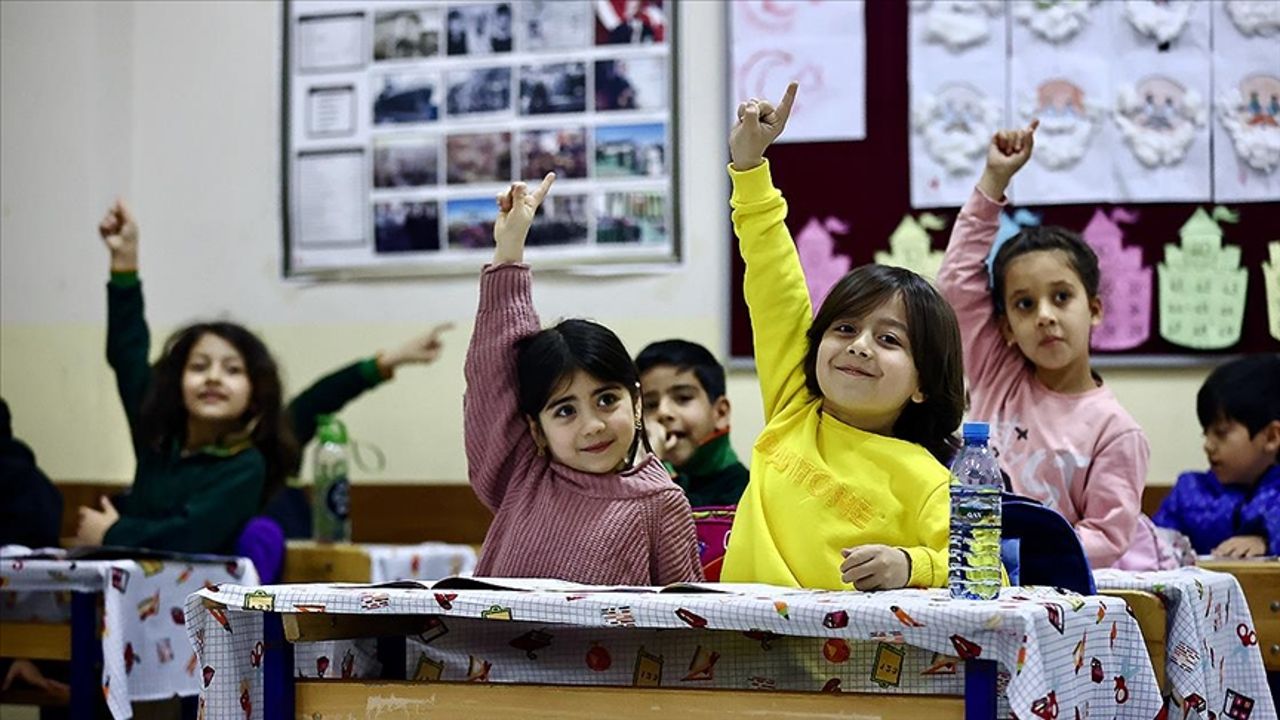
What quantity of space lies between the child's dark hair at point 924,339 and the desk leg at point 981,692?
1.84 feet

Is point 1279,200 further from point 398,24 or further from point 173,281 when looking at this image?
point 173,281

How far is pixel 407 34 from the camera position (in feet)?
15.4

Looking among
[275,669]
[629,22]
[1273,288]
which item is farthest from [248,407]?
[1273,288]

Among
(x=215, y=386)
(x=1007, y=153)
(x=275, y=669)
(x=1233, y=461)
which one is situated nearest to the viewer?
(x=275, y=669)

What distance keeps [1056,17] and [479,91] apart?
1555mm

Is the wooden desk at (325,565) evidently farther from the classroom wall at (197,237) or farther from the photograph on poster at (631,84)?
the photograph on poster at (631,84)

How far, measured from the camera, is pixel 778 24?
433 cm

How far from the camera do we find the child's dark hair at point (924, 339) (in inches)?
83.9

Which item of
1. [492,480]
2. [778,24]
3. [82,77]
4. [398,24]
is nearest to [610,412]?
[492,480]

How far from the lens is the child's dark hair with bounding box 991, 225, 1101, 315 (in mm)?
2885

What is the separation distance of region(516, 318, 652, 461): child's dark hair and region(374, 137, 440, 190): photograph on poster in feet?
7.75

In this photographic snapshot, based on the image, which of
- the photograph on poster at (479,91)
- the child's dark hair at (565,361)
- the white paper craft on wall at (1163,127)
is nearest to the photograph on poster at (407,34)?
the photograph on poster at (479,91)

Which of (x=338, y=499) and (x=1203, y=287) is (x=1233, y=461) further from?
(x=338, y=499)

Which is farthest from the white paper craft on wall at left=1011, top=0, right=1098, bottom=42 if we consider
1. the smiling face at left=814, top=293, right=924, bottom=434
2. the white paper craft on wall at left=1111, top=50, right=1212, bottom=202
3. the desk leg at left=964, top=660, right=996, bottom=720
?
the desk leg at left=964, top=660, right=996, bottom=720
